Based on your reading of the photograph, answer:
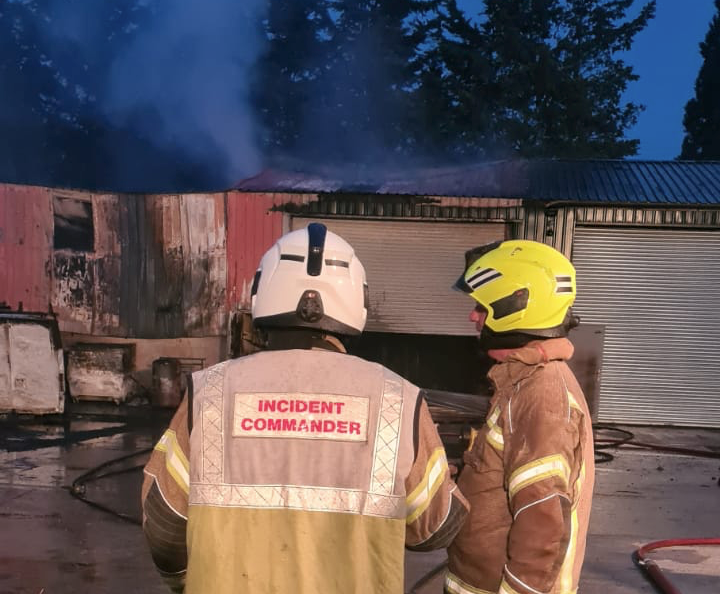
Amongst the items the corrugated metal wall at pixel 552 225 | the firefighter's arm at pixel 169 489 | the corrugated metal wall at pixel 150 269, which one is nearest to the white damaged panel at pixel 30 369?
the corrugated metal wall at pixel 150 269

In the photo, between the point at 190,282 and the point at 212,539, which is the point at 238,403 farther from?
the point at 190,282

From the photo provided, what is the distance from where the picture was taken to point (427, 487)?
1638 millimetres

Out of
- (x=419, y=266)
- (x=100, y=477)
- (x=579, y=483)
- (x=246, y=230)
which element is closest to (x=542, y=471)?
(x=579, y=483)

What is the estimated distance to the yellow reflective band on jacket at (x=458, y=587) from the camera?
2230 mm

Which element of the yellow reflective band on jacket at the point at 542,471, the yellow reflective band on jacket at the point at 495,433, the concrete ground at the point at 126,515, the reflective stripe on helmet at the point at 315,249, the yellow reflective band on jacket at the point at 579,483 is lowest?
the concrete ground at the point at 126,515

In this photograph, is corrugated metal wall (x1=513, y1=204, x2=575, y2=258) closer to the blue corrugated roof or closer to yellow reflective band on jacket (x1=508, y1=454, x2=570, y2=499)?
the blue corrugated roof

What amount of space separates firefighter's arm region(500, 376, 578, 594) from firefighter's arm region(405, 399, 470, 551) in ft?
0.85

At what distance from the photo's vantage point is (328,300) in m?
1.77

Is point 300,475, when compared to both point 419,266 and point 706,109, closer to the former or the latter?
point 419,266

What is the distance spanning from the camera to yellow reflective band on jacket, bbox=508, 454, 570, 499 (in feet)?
6.24

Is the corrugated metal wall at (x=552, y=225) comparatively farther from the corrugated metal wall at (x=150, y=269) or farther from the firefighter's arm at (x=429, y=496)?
the firefighter's arm at (x=429, y=496)

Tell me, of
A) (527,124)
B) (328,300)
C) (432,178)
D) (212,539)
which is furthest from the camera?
(527,124)

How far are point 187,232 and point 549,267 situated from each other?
9.67 m

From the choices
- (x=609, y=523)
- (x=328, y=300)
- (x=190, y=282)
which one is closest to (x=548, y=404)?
(x=328, y=300)
